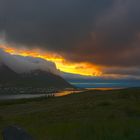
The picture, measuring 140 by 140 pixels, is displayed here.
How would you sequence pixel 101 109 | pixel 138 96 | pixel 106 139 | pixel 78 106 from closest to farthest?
pixel 106 139 → pixel 101 109 → pixel 78 106 → pixel 138 96

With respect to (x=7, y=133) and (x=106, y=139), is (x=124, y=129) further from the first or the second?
(x=7, y=133)

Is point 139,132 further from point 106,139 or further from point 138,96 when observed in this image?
point 138,96

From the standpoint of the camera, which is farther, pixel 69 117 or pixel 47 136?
pixel 69 117

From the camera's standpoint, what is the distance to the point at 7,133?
1491cm

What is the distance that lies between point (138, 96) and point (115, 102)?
4.54 m

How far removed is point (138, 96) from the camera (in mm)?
42156

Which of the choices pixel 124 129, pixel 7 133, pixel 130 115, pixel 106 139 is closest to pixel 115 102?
pixel 130 115

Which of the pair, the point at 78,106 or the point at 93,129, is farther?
the point at 78,106

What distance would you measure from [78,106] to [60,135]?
17.5 m

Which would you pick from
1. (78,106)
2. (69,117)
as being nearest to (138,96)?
(78,106)

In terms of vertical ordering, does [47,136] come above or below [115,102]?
below

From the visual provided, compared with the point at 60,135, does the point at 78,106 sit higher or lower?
higher

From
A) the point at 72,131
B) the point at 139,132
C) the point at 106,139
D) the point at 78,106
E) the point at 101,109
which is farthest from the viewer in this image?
the point at 78,106

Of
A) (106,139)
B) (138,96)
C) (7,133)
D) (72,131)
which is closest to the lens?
(7,133)
